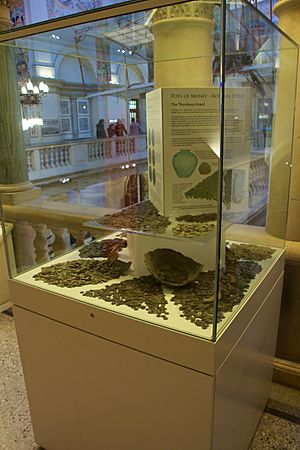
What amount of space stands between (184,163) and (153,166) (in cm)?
20

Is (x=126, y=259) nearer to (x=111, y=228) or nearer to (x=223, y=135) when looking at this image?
(x=111, y=228)

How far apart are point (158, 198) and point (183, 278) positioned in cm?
29

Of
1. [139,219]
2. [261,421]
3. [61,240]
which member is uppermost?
[139,219]

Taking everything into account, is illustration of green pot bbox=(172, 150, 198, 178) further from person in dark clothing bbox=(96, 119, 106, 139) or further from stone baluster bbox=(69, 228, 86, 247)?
stone baluster bbox=(69, 228, 86, 247)

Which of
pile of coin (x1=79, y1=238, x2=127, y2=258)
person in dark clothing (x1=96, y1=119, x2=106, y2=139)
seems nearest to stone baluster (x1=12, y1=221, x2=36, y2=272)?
pile of coin (x1=79, y1=238, x2=127, y2=258)

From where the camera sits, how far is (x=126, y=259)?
4.94ft

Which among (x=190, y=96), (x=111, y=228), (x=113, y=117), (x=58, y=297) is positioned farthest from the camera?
(x=113, y=117)

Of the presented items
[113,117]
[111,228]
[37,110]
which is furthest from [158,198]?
[37,110]

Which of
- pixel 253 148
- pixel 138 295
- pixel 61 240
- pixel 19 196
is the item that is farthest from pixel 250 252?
pixel 19 196

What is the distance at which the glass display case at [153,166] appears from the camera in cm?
111

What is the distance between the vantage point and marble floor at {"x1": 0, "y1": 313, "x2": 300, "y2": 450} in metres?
1.69

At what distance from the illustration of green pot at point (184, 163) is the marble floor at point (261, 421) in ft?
4.19

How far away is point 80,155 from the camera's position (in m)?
1.94

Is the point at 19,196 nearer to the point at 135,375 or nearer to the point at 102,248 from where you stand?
the point at 102,248
